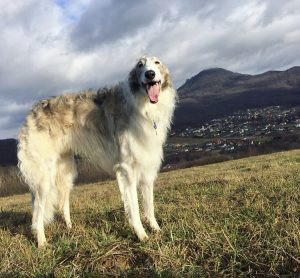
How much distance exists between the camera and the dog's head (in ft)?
23.2

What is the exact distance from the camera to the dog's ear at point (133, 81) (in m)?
7.34

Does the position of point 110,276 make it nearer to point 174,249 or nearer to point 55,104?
point 174,249

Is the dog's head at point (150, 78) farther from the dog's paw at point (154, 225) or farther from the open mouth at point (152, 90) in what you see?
the dog's paw at point (154, 225)

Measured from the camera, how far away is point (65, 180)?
8.60m

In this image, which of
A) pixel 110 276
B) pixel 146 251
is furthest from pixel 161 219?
pixel 110 276

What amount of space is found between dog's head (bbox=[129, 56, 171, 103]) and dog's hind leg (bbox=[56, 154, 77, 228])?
2.15 m

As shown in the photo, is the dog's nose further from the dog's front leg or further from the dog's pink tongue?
the dog's front leg

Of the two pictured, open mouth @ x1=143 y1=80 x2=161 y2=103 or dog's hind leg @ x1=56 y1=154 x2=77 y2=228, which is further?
dog's hind leg @ x1=56 y1=154 x2=77 y2=228

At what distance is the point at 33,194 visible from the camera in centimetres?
796

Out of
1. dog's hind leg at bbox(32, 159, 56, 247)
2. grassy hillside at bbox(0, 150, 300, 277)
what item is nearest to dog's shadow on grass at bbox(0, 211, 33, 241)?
grassy hillside at bbox(0, 150, 300, 277)

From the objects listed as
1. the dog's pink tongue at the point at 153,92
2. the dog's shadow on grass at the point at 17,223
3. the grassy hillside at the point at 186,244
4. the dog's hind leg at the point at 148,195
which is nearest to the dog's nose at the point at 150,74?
the dog's pink tongue at the point at 153,92

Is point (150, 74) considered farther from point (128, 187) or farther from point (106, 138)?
point (128, 187)

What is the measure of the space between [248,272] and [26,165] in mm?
4688

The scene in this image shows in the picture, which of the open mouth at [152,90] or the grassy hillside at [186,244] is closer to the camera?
the grassy hillside at [186,244]
